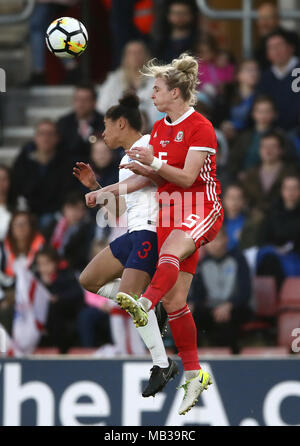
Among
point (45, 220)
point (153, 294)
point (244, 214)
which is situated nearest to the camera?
point (153, 294)

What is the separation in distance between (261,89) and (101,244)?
7.61 feet

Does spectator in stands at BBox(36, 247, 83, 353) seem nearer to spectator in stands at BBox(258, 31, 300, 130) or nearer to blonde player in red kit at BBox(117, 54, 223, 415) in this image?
spectator in stands at BBox(258, 31, 300, 130)

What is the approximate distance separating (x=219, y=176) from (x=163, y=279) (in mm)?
4484

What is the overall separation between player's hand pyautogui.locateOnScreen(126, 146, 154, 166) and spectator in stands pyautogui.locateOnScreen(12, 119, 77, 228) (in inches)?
198

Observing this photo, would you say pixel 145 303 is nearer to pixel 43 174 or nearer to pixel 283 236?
pixel 283 236

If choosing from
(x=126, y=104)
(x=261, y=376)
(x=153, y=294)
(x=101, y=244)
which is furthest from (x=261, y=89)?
(x=153, y=294)

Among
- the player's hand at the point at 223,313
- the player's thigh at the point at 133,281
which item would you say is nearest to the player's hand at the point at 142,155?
the player's thigh at the point at 133,281

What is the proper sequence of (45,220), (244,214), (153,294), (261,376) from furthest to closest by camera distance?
(45,220), (244,214), (261,376), (153,294)

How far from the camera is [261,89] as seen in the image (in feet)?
41.1

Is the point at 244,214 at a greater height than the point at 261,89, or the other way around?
the point at 261,89

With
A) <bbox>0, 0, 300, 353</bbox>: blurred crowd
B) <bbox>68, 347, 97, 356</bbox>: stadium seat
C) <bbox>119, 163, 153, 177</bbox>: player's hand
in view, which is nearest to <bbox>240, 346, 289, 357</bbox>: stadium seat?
<bbox>0, 0, 300, 353</bbox>: blurred crowd

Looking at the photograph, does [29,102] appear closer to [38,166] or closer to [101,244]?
[38,166]

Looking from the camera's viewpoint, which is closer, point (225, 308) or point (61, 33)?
point (61, 33)

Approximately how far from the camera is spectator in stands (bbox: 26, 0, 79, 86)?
14.1 metres
